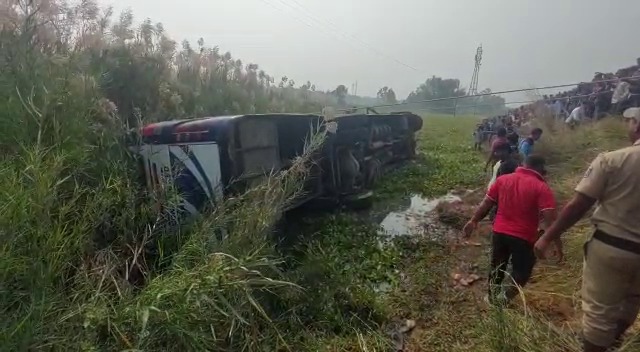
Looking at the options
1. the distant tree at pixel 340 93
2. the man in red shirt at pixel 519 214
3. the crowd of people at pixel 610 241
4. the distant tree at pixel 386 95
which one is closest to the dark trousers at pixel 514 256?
the man in red shirt at pixel 519 214

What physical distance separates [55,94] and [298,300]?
285 centimetres

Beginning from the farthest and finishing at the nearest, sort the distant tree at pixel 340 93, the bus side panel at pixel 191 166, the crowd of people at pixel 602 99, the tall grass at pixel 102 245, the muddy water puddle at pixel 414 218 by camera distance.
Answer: the distant tree at pixel 340 93 < the crowd of people at pixel 602 99 < the muddy water puddle at pixel 414 218 < the bus side panel at pixel 191 166 < the tall grass at pixel 102 245

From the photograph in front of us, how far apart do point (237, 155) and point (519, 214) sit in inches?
134

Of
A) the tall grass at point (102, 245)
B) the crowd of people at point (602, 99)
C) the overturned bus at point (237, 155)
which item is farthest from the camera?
the crowd of people at point (602, 99)

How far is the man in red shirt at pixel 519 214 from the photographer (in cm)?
349

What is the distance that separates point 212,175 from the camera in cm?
497

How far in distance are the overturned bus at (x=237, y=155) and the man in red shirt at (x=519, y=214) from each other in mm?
1954

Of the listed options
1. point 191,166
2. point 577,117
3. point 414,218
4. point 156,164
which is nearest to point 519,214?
point 191,166

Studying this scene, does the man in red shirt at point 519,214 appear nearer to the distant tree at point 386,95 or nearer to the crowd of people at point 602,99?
the crowd of people at point 602,99

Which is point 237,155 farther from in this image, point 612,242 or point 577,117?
point 577,117

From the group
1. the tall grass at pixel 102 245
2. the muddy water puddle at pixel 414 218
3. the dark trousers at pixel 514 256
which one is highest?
the tall grass at pixel 102 245

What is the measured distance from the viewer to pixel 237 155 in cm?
527

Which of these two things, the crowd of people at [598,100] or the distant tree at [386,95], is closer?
the crowd of people at [598,100]

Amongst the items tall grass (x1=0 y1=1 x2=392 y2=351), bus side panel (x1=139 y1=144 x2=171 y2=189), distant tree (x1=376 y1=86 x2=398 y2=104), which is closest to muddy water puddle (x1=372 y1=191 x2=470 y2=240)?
tall grass (x1=0 y1=1 x2=392 y2=351)
